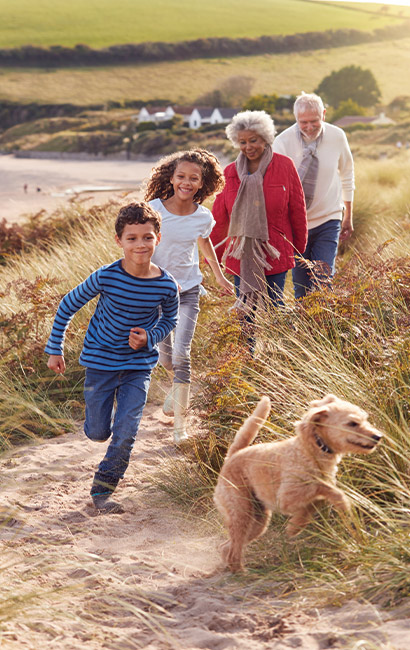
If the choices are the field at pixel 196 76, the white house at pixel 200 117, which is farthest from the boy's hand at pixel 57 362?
the field at pixel 196 76

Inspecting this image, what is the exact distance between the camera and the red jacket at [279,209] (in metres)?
5.95

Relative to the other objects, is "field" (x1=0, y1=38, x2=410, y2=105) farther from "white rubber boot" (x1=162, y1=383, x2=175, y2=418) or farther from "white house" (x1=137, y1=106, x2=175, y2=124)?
"white rubber boot" (x1=162, y1=383, x2=175, y2=418)

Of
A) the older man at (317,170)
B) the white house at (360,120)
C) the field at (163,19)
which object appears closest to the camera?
the older man at (317,170)

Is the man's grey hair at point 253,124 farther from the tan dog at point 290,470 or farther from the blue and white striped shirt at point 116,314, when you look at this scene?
the tan dog at point 290,470

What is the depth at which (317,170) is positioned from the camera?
687cm

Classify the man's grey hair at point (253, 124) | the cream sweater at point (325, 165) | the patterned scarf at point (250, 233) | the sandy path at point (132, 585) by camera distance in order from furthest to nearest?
the cream sweater at point (325, 165)
the patterned scarf at point (250, 233)
the man's grey hair at point (253, 124)
the sandy path at point (132, 585)

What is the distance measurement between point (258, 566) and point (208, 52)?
149m

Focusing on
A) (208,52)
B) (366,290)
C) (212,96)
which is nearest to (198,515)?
(366,290)

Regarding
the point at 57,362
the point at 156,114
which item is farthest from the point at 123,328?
the point at 156,114

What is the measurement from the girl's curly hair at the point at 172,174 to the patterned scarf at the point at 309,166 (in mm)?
1156

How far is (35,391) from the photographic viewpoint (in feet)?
21.6

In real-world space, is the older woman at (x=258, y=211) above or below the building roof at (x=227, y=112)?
above

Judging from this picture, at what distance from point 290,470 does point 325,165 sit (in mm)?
4256

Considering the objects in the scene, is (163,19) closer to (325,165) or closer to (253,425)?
(325,165)
